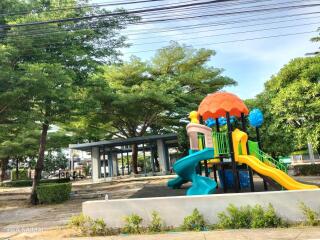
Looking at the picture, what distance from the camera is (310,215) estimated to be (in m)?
8.66

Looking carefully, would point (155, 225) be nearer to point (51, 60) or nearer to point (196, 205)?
point (196, 205)

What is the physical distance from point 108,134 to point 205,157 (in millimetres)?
26282

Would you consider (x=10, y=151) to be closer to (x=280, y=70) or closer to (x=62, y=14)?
(x=62, y=14)

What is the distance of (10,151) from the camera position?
33.9m

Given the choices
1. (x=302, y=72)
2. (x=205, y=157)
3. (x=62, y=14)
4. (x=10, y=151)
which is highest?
(x=62, y=14)

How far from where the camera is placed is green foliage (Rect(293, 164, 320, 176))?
2525 cm

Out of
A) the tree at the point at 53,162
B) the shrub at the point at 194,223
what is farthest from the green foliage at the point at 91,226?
the tree at the point at 53,162

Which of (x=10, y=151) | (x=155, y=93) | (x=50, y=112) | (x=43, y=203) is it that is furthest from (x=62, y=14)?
(x=10, y=151)

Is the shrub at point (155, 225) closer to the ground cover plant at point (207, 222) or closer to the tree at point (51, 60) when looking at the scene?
the ground cover plant at point (207, 222)

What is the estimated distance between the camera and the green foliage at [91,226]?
9219 millimetres

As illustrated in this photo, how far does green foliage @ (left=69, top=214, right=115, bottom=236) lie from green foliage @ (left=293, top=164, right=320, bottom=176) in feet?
67.6

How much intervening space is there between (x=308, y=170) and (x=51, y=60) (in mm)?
20557

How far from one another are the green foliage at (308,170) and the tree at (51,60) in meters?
17.5

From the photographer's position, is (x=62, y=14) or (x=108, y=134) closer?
(x=62, y=14)
